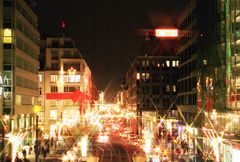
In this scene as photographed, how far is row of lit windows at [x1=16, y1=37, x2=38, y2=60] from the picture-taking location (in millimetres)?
52131

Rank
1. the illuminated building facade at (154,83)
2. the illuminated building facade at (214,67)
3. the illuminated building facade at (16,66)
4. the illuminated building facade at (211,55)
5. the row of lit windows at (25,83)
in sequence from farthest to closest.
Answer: the illuminated building facade at (154,83)
the row of lit windows at (25,83)
the illuminated building facade at (16,66)
the illuminated building facade at (211,55)
the illuminated building facade at (214,67)

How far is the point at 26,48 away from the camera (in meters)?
58.5

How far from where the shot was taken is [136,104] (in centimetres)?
12119

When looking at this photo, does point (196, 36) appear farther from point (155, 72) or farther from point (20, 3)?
point (155, 72)

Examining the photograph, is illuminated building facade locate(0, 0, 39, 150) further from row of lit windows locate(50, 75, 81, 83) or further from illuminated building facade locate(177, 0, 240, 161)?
row of lit windows locate(50, 75, 81, 83)

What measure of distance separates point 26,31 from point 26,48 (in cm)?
235

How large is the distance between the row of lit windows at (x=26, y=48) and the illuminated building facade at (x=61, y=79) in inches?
1191

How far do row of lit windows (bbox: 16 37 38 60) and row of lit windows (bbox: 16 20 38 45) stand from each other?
4.62 feet

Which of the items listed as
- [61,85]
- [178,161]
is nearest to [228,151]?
[178,161]

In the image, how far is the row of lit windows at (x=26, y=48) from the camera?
171ft

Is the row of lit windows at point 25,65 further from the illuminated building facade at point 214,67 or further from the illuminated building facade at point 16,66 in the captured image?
the illuminated building facade at point 214,67

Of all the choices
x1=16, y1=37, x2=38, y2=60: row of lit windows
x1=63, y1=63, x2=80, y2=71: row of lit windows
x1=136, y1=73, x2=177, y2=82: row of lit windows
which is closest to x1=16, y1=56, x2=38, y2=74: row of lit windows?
x1=16, y1=37, x2=38, y2=60: row of lit windows

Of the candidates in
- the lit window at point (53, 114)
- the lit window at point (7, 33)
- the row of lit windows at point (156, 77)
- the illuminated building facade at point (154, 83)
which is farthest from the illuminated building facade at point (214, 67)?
the row of lit windows at point (156, 77)

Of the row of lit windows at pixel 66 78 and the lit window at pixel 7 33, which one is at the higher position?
the lit window at pixel 7 33
